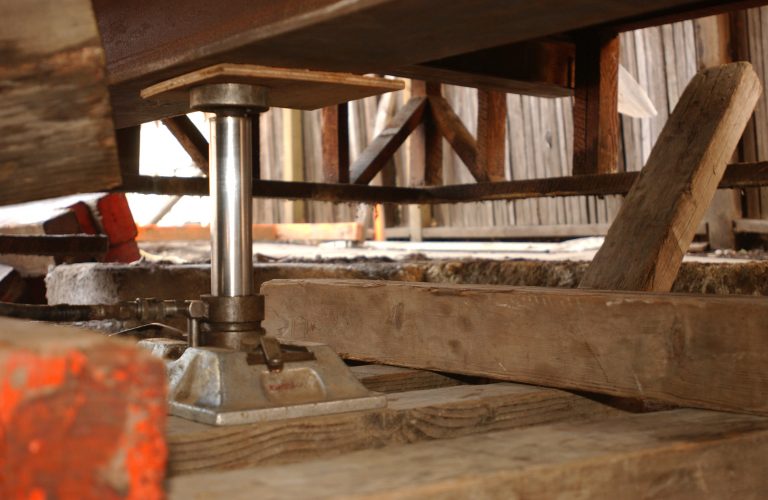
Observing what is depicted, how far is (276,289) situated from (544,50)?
5.31 ft

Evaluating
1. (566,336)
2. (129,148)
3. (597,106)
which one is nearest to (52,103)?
(566,336)

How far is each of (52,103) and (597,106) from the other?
292cm

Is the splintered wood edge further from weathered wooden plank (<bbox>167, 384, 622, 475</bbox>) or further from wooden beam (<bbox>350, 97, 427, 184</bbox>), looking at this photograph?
wooden beam (<bbox>350, 97, 427, 184</bbox>)

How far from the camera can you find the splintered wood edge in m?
1.66

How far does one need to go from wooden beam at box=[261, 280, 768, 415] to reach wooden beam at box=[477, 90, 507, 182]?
1.76m

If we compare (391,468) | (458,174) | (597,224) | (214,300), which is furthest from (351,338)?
(458,174)

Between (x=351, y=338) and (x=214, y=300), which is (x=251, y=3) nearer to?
(x=214, y=300)

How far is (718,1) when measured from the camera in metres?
3.15

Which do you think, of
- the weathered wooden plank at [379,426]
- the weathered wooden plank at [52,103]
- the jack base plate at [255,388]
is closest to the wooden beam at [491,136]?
the weathered wooden plank at [379,426]

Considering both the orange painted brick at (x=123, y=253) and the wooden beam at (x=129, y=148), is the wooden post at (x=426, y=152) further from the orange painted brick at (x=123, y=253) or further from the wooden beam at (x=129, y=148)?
the orange painted brick at (x=123, y=253)

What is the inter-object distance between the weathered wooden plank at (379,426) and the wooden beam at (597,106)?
6.39ft

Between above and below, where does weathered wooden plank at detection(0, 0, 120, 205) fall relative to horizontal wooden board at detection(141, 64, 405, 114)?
below

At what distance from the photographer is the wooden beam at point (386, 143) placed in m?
4.12

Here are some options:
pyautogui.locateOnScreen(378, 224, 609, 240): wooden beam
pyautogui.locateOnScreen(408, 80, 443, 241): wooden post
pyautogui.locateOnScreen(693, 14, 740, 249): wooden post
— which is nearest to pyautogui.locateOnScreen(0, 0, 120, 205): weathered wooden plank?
pyautogui.locateOnScreen(408, 80, 443, 241): wooden post
